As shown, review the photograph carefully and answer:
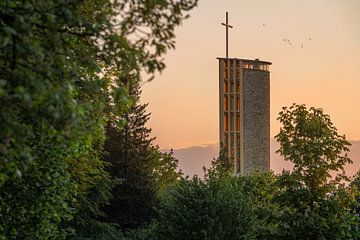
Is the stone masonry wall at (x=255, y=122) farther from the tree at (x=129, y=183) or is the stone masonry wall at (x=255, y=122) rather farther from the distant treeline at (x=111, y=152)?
the tree at (x=129, y=183)

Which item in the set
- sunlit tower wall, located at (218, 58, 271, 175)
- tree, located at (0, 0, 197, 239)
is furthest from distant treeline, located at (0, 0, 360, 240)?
sunlit tower wall, located at (218, 58, 271, 175)

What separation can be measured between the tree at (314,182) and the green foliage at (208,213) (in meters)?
1.33

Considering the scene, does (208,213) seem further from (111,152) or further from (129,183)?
(111,152)

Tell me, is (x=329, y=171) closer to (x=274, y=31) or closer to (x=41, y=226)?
(x=41, y=226)

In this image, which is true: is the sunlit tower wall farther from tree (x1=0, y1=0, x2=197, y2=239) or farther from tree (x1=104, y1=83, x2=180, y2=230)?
tree (x1=0, y1=0, x2=197, y2=239)

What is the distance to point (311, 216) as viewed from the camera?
1705cm

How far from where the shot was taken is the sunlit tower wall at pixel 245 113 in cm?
4997

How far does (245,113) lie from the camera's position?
50188 millimetres

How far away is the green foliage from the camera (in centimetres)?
1911

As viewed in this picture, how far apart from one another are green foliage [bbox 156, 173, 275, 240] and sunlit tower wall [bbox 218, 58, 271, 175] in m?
29.6

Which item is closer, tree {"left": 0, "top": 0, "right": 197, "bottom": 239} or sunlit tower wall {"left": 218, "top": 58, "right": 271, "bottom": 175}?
tree {"left": 0, "top": 0, "right": 197, "bottom": 239}

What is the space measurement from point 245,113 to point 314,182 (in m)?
32.8

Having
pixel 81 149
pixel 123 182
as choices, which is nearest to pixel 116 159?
pixel 123 182

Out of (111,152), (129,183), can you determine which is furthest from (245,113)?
(129,183)
